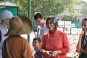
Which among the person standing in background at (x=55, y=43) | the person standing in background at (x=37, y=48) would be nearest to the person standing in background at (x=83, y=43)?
the person standing in background at (x=55, y=43)

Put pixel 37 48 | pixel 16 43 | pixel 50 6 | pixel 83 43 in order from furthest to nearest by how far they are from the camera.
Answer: pixel 50 6 < pixel 37 48 < pixel 83 43 < pixel 16 43

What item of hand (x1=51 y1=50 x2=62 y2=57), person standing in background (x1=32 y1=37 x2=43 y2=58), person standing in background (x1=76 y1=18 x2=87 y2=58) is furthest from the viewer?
person standing in background (x1=32 y1=37 x2=43 y2=58)

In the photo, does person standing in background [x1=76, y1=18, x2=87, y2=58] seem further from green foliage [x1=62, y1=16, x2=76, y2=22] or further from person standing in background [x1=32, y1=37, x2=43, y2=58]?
green foliage [x1=62, y1=16, x2=76, y2=22]

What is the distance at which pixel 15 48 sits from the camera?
7.82ft

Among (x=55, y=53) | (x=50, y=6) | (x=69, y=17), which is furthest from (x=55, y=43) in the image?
(x=69, y=17)

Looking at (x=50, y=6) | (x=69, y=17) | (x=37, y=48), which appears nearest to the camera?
(x=37, y=48)

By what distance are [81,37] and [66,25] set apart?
6.41 metres

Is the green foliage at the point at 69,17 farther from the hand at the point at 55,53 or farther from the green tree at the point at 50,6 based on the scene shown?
the hand at the point at 55,53

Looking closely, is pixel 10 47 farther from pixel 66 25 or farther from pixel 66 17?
pixel 66 17

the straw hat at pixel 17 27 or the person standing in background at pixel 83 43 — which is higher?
the straw hat at pixel 17 27

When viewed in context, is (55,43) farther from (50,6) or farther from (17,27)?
(50,6)

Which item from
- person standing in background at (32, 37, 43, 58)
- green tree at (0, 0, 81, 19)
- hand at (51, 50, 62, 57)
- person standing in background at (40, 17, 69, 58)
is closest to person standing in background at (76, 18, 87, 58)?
person standing in background at (40, 17, 69, 58)

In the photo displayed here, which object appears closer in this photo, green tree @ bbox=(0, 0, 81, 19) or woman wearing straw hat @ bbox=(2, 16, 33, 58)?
woman wearing straw hat @ bbox=(2, 16, 33, 58)

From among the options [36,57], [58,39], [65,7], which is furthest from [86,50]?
[65,7]
